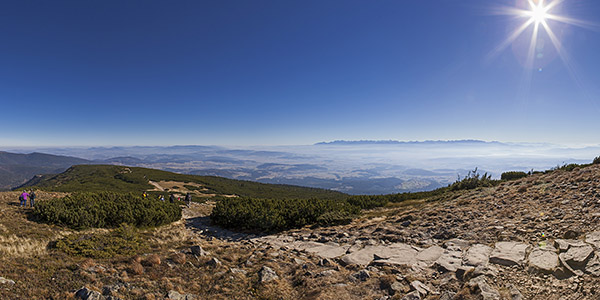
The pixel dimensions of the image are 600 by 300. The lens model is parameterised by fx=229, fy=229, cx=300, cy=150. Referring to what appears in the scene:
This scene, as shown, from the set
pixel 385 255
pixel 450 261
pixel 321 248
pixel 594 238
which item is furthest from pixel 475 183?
pixel 321 248

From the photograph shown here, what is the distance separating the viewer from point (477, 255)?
687cm

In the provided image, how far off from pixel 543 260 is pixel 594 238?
165cm

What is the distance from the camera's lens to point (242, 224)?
13.7 meters

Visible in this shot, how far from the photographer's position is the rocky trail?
501 centimetres

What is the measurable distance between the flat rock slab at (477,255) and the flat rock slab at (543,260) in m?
0.96

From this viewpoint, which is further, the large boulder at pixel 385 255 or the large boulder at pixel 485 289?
the large boulder at pixel 385 255

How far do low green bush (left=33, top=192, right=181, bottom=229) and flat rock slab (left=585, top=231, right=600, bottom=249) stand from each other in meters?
17.7

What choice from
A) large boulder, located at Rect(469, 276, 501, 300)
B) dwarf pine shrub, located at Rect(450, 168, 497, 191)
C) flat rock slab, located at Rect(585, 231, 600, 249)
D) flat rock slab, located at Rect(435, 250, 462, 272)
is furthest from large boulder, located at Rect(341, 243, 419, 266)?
dwarf pine shrub, located at Rect(450, 168, 497, 191)

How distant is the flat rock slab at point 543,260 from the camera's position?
5186 mm

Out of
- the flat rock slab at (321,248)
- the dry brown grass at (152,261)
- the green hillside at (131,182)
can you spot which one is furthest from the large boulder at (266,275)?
the green hillside at (131,182)

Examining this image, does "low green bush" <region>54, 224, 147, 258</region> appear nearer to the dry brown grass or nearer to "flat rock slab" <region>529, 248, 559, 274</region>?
the dry brown grass

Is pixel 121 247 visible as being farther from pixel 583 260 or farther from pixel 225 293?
pixel 583 260

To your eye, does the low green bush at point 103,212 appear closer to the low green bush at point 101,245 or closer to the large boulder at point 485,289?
the low green bush at point 101,245

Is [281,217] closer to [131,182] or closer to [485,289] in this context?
[485,289]
